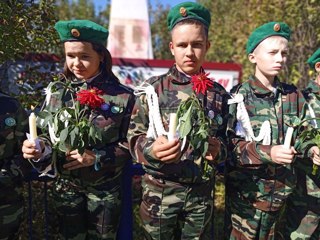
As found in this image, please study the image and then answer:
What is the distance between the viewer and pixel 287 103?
2477mm

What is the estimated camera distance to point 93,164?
2256mm

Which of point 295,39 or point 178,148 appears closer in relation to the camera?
point 178,148

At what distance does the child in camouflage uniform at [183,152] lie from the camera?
2.21 m

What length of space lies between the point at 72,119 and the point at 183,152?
57 cm

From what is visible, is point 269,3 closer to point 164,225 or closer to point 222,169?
point 222,169

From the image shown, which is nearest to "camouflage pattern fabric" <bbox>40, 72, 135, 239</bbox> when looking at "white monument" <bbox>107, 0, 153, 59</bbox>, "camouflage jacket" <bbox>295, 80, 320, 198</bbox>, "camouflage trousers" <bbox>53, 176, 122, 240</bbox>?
"camouflage trousers" <bbox>53, 176, 122, 240</bbox>

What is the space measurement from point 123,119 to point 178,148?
57 cm

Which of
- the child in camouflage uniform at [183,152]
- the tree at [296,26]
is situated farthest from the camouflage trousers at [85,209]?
the tree at [296,26]

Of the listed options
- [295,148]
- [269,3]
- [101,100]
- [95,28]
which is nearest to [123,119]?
[101,100]

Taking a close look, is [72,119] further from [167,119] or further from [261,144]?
[261,144]

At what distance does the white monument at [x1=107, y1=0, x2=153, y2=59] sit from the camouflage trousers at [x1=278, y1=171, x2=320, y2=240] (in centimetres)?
627

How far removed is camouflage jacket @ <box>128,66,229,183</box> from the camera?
2207mm

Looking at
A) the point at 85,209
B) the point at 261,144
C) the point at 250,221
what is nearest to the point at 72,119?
the point at 85,209

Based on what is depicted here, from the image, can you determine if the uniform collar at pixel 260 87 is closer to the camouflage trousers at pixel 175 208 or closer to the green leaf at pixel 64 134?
the camouflage trousers at pixel 175 208
